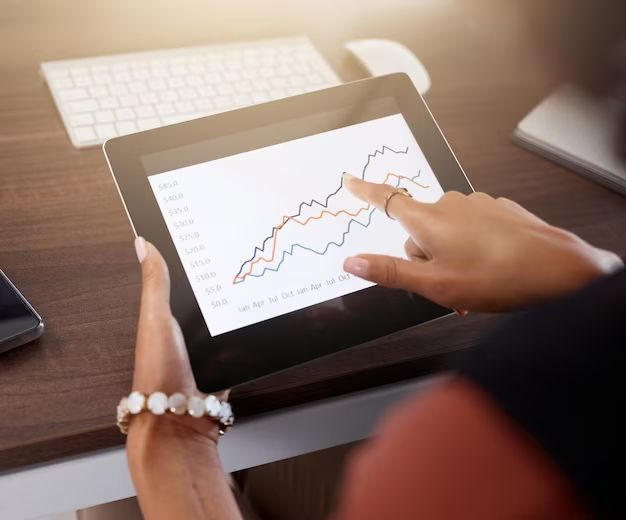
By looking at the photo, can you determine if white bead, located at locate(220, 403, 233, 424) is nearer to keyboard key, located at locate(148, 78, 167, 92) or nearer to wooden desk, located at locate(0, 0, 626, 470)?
wooden desk, located at locate(0, 0, 626, 470)

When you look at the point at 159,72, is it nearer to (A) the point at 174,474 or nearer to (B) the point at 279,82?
(B) the point at 279,82

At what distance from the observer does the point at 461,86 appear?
0.94m

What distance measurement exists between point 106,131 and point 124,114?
0.11 feet

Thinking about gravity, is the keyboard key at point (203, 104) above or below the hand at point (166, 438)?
above

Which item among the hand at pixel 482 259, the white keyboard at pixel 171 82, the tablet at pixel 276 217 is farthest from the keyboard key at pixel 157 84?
Result: the hand at pixel 482 259

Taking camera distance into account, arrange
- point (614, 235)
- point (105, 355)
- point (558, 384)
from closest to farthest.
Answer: point (558, 384), point (105, 355), point (614, 235)

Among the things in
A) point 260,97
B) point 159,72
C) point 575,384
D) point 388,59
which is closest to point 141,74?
point 159,72

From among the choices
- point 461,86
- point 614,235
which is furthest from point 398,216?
point 461,86

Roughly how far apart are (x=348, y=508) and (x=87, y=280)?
1.40 ft

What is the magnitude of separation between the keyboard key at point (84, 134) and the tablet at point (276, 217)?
0.18m

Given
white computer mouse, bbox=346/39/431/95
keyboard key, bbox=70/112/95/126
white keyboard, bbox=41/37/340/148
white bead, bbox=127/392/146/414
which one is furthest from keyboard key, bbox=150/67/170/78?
white bead, bbox=127/392/146/414

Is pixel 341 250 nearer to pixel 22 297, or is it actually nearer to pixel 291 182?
pixel 291 182

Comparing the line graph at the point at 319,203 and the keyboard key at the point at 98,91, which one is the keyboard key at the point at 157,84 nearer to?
the keyboard key at the point at 98,91

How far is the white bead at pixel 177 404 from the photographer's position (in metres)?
0.53
